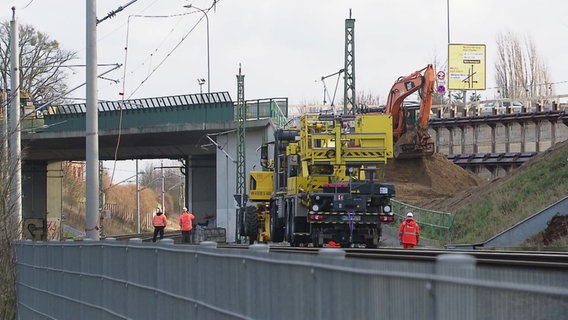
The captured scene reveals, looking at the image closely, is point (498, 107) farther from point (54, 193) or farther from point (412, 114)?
point (54, 193)

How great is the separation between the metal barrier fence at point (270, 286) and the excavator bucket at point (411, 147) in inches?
1597

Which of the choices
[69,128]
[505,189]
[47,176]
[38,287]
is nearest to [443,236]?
[505,189]

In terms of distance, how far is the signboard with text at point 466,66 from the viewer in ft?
312

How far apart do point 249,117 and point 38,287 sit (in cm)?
4553

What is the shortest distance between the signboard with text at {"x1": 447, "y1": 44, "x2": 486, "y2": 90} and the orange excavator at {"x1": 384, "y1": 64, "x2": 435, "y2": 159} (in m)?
36.5

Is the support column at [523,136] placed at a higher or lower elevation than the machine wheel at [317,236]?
higher

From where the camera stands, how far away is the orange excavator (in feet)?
169

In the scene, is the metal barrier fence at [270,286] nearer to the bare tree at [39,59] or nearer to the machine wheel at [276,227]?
the machine wheel at [276,227]

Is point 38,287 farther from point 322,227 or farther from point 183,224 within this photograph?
point 183,224

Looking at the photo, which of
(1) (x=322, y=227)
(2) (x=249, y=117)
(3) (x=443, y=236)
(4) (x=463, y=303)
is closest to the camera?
(4) (x=463, y=303)

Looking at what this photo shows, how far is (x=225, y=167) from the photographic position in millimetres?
66938

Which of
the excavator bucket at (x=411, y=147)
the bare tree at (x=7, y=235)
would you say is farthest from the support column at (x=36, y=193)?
the bare tree at (x=7, y=235)

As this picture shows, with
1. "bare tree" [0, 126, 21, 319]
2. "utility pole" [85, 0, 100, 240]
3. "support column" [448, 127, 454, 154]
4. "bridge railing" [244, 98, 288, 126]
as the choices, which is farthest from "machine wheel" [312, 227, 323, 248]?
"support column" [448, 127, 454, 154]

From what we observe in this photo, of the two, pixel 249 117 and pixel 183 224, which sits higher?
pixel 249 117
